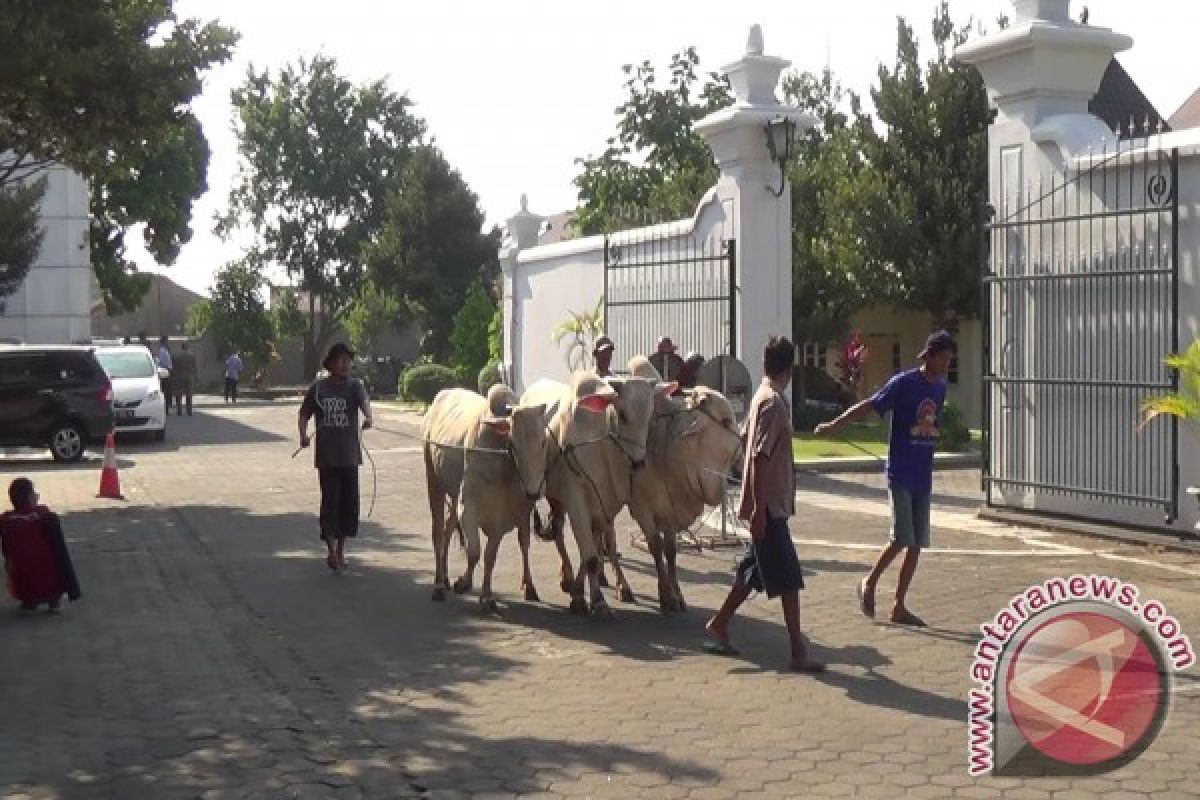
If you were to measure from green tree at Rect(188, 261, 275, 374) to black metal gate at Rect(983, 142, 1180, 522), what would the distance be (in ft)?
A: 164

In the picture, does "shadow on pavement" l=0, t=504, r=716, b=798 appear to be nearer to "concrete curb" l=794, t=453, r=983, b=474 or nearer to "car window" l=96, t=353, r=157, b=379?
"concrete curb" l=794, t=453, r=983, b=474

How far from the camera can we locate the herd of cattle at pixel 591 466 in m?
10.4

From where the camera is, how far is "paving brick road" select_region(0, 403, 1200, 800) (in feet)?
22.6

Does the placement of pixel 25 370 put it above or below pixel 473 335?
below

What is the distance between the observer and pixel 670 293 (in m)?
20.8

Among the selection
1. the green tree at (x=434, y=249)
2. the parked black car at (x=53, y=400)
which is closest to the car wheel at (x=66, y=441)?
the parked black car at (x=53, y=400)

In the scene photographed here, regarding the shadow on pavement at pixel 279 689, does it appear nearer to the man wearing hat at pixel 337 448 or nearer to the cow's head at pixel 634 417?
the man wearing hat at pixel 337 448

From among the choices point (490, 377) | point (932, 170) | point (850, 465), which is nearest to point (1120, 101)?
point (932, 170)

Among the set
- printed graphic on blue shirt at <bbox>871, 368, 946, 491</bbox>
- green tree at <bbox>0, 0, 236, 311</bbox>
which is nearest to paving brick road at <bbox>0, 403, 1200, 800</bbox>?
printed graphic on blue shirt at <bbox>871, 368, 946, 491</bbox>

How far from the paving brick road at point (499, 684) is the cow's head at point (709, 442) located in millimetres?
886

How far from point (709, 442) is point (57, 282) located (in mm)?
37064

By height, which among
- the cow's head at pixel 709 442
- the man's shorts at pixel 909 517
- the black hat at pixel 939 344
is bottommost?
the man's shorts at pixel 909 517

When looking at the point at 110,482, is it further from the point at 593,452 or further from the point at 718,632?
the point at 718,632

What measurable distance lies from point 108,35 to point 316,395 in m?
5.17
